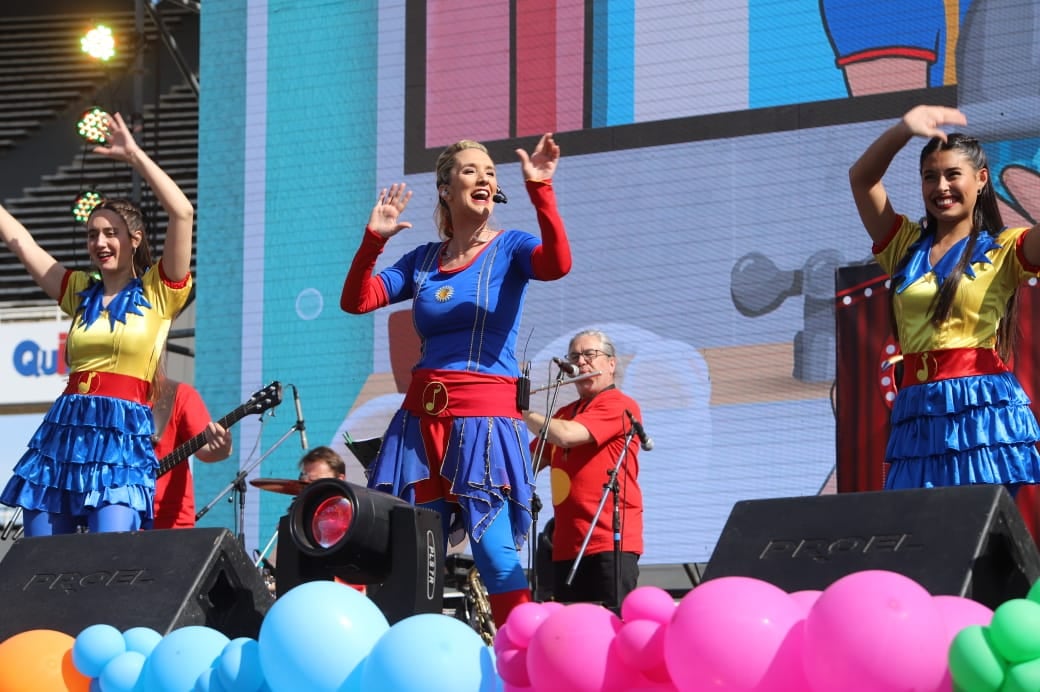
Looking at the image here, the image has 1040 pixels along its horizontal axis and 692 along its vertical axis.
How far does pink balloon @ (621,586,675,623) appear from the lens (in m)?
2.01

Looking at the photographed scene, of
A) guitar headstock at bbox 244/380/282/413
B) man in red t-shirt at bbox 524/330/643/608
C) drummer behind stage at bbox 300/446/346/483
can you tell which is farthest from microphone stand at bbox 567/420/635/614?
guitar headstock at bbox 244/380/282/413

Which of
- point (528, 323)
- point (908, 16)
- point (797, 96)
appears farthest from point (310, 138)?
point (908, 16)

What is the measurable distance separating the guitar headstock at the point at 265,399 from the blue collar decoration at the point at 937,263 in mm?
4163

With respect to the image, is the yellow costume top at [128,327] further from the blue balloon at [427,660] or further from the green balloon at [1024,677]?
the green balloon at [1024,677]

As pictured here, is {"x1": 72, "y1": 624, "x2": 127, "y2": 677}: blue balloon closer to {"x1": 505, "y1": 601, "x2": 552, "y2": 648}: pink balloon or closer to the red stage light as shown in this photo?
the red stage light

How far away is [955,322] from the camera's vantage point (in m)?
A: 3.13

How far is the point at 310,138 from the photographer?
25.8 ft

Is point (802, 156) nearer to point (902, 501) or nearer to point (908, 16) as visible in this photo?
point (908, 16)

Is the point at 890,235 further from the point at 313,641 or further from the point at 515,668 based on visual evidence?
the point at 313,641

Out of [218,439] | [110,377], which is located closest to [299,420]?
[218,439]

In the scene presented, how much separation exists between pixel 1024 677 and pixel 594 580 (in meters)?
3.64

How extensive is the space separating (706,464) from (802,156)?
160 centimetres

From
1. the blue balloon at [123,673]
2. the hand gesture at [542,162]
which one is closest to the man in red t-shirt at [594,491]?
the hand gesture at [542,162]

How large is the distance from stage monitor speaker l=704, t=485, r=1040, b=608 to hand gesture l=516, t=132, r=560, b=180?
3.50 feet
